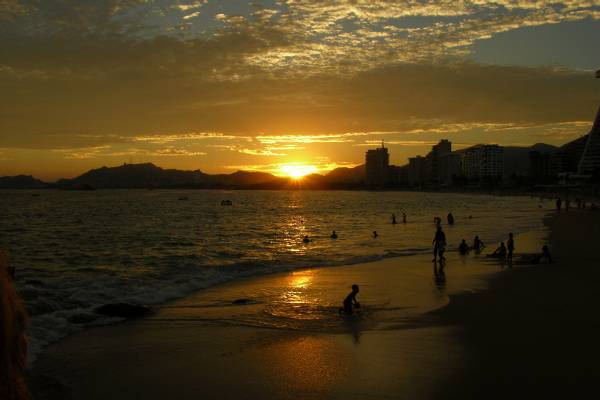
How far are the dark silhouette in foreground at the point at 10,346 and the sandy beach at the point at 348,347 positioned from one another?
4.96 m

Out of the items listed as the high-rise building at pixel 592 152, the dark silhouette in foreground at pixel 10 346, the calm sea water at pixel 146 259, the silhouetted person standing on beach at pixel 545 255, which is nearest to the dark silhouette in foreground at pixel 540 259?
the silhouetted person standing on beach at pixel 545 255

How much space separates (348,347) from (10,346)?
806cm

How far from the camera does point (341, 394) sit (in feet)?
26.1

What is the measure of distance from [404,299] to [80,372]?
387 inches

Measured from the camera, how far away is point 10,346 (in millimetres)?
3492

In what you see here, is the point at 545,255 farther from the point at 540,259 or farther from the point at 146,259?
the point at 146,259

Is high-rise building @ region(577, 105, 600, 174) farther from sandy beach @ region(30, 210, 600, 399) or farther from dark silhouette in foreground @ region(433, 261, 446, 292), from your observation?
sandy beach @ region(30, 210, 600, 399)

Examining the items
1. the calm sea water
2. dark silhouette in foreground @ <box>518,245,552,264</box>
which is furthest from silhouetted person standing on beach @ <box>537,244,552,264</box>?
the calm sea water

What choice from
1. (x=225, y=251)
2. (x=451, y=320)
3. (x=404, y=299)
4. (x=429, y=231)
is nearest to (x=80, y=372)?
(x=451, y=320)

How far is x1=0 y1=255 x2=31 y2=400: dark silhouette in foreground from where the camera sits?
132 inches

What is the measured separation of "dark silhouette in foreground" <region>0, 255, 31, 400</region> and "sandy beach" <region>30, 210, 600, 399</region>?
4955mm

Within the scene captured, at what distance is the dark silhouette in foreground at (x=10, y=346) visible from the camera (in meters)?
3.34

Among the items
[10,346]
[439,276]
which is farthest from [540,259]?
[10,346]

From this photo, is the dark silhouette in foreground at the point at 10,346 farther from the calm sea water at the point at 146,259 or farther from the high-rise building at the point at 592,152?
the high-rise building at the point at 592,152
